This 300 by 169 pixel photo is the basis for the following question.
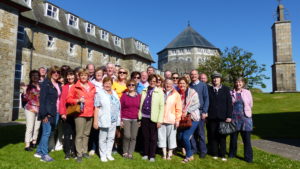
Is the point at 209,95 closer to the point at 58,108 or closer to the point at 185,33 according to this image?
the point at 58,108

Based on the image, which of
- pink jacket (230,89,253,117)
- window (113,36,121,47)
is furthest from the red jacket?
window (113,36,121,47)

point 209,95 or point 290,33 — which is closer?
point 209,95

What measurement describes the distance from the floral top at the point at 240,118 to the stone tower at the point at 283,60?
98.2 ft

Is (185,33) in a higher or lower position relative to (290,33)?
higher

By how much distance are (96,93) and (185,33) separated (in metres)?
66.5

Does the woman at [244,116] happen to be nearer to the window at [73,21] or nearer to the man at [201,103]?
the man at [201,103]

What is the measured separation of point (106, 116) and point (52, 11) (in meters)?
19.7

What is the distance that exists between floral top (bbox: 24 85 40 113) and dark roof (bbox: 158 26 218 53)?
2362 inches

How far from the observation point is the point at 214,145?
587 centimetres

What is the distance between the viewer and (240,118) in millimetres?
5707

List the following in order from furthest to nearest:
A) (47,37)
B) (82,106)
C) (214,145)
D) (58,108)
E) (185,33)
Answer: (185,33) → (47,37) → (214,145) → (58,108) → (82,106)

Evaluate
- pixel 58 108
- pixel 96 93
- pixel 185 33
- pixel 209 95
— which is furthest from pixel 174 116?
pixel 185 33

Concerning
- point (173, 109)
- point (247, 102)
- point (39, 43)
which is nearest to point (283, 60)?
point (247, 102)

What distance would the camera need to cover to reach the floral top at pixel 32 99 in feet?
18.2
